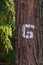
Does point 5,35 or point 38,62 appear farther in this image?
point 5,35

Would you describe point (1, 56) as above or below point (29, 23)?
below

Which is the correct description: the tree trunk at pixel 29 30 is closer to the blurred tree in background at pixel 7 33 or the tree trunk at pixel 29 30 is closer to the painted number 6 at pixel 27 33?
the painted number 6 at pixel 27 33

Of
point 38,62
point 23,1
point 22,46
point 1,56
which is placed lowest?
point 1,56

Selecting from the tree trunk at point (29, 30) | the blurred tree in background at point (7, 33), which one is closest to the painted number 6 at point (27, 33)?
the tree trunk at point (29, 30)

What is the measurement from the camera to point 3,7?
401 centimetres

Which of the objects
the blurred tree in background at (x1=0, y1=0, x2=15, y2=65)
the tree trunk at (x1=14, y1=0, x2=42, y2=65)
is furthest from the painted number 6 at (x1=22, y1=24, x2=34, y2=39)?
the blurred tree in background at (x1=0, y1=0, x2=15, y2=65)

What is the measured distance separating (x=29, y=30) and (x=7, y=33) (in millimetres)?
1815

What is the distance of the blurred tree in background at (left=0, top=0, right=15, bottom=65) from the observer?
12.1 feet

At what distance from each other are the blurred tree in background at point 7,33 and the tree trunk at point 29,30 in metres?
1.72

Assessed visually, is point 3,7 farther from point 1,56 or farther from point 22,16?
point 22,16

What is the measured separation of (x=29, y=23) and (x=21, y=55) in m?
0.27

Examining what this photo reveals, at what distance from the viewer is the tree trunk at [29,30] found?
1.92 metres

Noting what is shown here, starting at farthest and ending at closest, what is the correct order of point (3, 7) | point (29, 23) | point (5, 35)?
point (3, 7)
point (5, 35)
point (29, 23)

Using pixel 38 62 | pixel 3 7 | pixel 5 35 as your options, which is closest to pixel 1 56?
pixel 5 35
